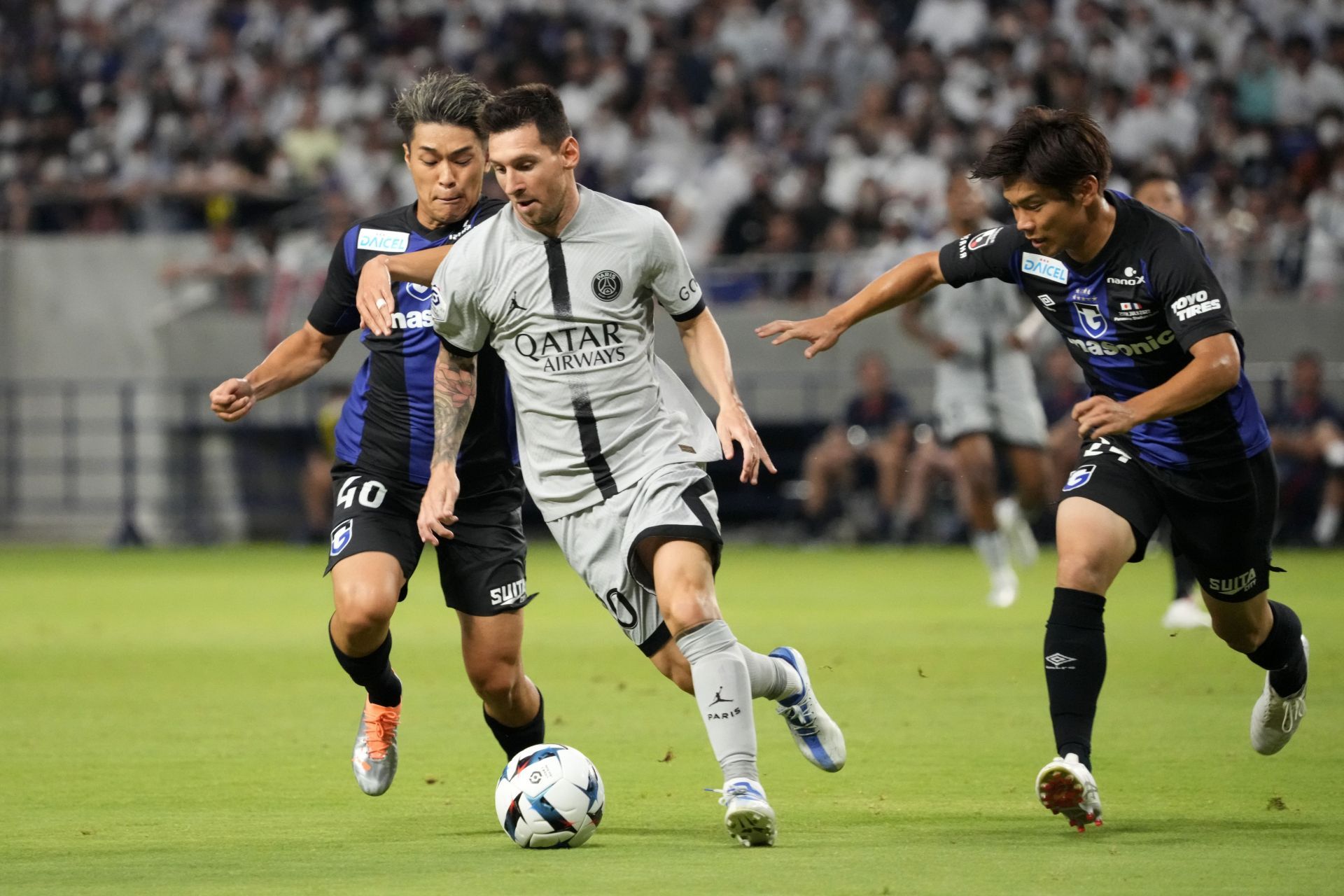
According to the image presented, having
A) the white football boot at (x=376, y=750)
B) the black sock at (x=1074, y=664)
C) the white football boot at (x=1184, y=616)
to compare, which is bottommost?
the white football boot at (x=1184, y=616)

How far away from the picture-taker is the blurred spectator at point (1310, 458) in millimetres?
18328

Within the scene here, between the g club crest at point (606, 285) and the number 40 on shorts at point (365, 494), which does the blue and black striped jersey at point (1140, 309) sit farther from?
the number 40 on shorts at point (365, 494)

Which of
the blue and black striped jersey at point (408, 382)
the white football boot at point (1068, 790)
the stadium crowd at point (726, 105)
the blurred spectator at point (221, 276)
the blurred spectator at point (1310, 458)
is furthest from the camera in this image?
the blurred spectator at point (221, 276)

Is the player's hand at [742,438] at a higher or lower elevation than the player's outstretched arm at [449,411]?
higher

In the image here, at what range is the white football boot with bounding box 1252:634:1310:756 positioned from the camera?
6.80 metres

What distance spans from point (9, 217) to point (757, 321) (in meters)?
10.3

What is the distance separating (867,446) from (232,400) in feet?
46.1

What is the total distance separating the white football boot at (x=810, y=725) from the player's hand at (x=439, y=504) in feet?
3.88

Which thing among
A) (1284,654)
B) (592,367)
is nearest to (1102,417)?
(592,367)

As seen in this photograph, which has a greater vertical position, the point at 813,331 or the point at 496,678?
the point at 813,331

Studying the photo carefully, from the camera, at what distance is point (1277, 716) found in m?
6.82

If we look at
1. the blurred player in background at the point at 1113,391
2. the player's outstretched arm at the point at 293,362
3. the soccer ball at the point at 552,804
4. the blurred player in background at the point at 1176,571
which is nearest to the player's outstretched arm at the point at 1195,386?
the blurred player in background at the point at 1113,391

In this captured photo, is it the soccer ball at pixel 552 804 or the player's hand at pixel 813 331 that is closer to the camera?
the soccer ball at pixel 552 804

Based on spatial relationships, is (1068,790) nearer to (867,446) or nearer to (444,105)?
(444,105)
